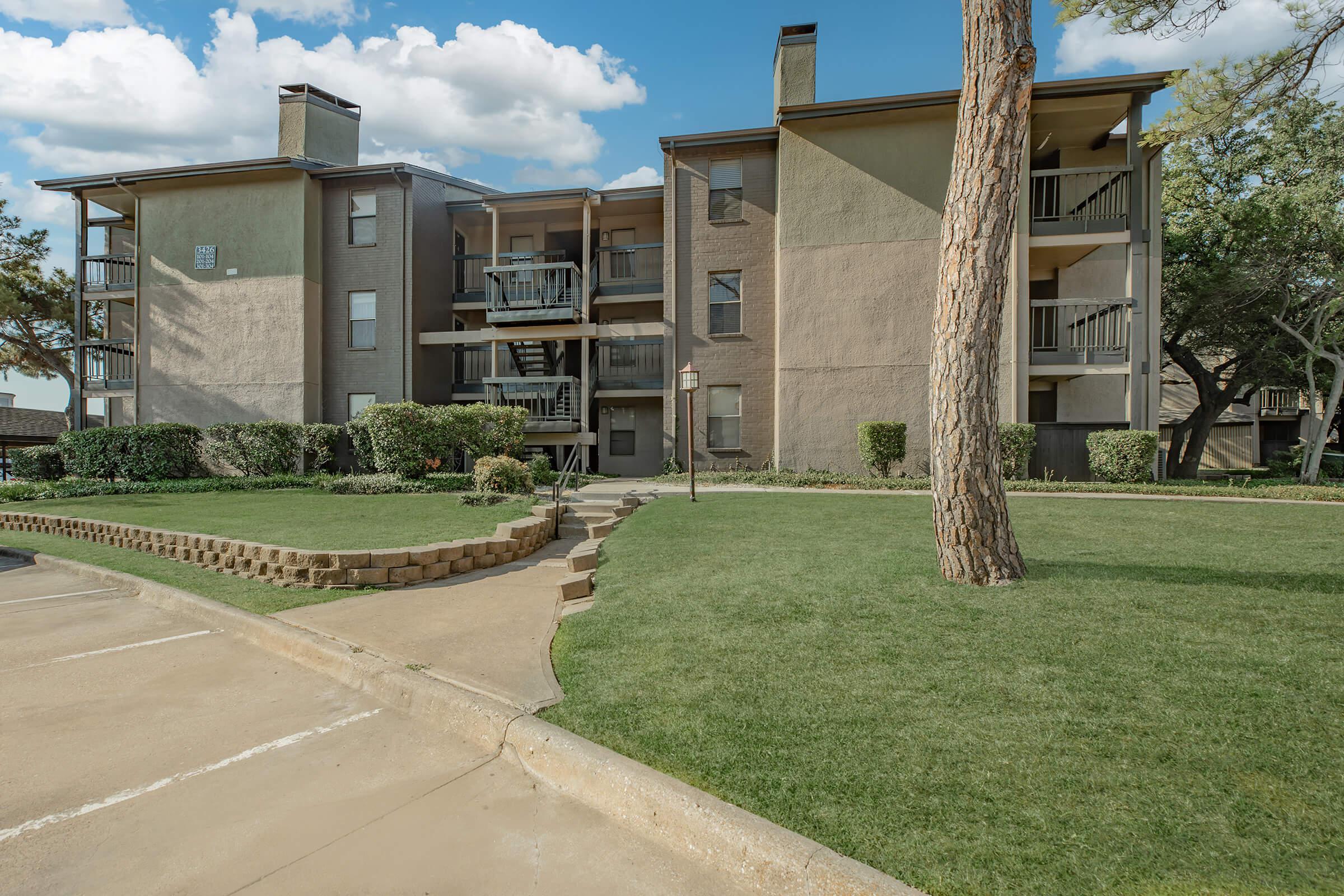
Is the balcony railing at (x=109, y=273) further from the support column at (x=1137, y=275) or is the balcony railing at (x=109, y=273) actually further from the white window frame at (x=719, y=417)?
the support column at (x=1137, y=275)

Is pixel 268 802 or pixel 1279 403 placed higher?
pixel 1279 403

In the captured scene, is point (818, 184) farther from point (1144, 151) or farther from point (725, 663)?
point (725, 663)

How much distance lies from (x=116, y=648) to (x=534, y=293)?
1563 centimetres

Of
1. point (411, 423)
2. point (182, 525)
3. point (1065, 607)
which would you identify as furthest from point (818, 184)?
point (182, 525)

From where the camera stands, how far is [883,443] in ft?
49.9

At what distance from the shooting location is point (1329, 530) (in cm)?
802

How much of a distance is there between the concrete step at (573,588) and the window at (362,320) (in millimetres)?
16528

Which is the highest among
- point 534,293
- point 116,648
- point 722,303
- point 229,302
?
point 534,293

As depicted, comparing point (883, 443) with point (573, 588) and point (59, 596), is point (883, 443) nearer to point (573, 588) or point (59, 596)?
point (573, 588)

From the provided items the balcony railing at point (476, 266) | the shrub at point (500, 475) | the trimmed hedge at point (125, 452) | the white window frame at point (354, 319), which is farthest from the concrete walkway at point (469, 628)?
the balcony railing at point (476, 266)

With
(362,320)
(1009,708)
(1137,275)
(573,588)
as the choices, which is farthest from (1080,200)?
(362,320)

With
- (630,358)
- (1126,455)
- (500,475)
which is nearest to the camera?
(500,475)

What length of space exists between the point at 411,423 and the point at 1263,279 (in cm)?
2031

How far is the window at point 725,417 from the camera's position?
17641mm
